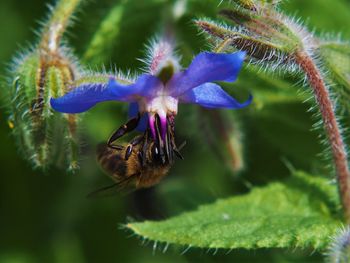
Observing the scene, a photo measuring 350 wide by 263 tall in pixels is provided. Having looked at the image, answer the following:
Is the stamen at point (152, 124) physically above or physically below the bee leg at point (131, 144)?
above

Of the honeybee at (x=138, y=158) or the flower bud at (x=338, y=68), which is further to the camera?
the flower bud at (x=338, y=68)

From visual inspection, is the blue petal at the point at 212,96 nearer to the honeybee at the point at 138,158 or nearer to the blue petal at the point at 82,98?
the honeybee at the point at 138,158

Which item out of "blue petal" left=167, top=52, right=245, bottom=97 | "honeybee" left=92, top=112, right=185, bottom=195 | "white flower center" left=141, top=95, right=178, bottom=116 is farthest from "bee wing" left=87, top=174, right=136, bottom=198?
"blue petal" left=167, top=52, right=245, bottom=97

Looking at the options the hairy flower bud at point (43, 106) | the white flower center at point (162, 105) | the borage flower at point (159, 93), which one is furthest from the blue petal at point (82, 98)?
the hairy flower bud at point (43, 106)

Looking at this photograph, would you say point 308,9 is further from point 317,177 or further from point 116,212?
point 116,212

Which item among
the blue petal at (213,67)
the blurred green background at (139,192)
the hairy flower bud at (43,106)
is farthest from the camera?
the blurred green background at (139,192)

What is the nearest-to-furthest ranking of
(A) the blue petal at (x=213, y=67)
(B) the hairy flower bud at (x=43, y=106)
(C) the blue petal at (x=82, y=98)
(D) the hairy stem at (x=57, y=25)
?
(A) the blue petal at (x=213, y=67)
(C) the blue petal at (x=82, y=98)
(B) the hairy flower bud at (x=43, y=106)
(D) the hairy stem at (x=57, y=25)

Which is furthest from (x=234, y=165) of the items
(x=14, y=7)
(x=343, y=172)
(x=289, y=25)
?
(x=14, y=7)

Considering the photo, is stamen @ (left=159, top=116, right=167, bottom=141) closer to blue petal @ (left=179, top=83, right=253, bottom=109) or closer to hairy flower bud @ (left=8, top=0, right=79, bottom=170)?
blue petal @ (left=179, top=83, right=253, bottom=109)
